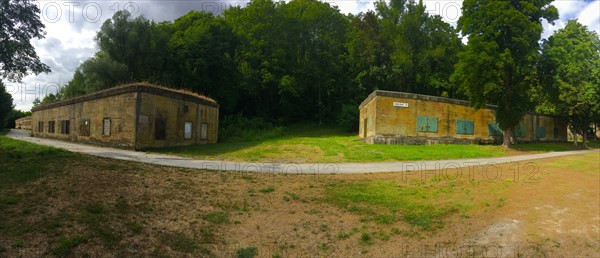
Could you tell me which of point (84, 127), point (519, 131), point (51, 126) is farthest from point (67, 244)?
point (519, 131)

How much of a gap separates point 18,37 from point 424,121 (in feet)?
89.5

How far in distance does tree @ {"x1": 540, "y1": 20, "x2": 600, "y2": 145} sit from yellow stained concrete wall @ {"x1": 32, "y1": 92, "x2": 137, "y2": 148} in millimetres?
31688

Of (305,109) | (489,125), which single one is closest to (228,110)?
(305,109)

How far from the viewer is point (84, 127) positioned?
25.6m

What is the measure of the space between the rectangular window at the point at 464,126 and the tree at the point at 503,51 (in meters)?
2.33

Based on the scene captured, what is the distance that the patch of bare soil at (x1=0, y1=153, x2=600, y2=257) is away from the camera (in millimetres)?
6656

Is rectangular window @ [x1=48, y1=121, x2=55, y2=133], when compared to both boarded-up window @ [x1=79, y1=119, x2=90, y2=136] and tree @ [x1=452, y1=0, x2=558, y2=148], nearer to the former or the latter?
boarded-up window @ [x1=79, y1=119, x2=90, y2=136]

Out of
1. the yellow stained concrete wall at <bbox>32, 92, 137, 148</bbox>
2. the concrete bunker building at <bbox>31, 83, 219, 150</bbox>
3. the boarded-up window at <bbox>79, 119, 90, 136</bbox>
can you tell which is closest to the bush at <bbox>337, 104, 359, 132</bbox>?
the concrete bunker building at <bbox>31, 83, 219, 150</bbox>

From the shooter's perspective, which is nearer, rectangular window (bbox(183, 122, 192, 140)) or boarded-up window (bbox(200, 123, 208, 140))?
rectangular window (bbox(183, 122, 192, 140))

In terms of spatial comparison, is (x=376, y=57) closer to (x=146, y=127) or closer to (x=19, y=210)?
(x=146, y=127)

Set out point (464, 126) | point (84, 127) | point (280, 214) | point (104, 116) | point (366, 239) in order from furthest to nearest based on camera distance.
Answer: point (464, 126), point (84, 127), point (104, 116), point (280, 214), point (366, 239)

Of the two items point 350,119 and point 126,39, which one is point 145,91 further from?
point 350,119

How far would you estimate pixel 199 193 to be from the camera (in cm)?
988

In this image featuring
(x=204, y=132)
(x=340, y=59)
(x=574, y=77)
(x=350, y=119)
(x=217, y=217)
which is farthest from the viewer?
(x=340, y=59)
